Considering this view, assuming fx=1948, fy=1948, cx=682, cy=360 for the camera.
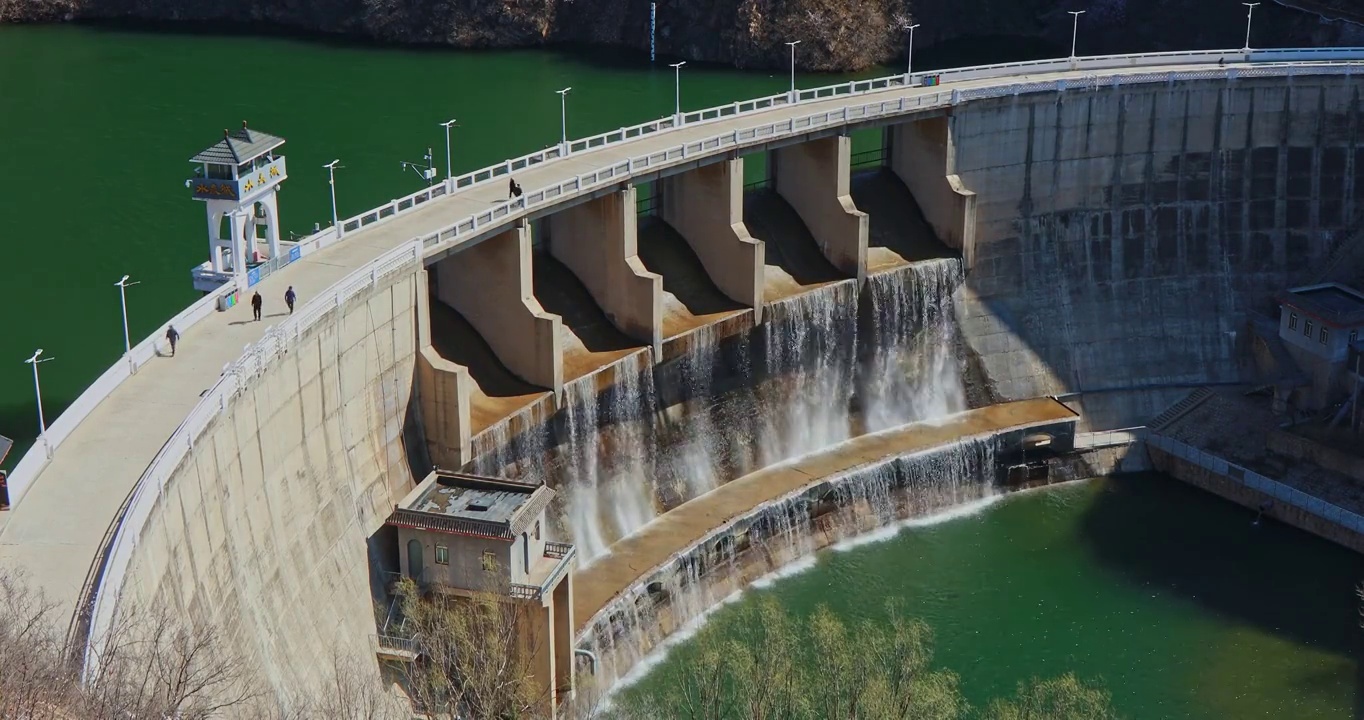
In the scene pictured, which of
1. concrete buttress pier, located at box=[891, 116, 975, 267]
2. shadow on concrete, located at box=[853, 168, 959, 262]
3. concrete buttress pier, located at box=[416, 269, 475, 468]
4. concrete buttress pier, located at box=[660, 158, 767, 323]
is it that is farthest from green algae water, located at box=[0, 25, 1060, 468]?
concrete buttress pier, located at box=[660, 158, 767, 323]

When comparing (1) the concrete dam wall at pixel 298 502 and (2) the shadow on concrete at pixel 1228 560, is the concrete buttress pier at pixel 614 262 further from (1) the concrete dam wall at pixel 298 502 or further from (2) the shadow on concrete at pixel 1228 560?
(2) the shadow on concrete at pixel 1228 560

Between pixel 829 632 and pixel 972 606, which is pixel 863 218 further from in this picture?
pixel 829 632

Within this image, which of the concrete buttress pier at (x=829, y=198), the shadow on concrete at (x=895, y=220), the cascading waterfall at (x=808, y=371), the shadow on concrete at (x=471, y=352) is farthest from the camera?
the shadow on concrete at (x=895, y=220)

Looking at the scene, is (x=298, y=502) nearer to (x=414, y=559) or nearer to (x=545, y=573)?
(x=414, y=559)

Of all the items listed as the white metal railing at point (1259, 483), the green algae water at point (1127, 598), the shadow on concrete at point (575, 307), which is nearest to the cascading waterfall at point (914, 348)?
the green algae water at point (1127, 598)

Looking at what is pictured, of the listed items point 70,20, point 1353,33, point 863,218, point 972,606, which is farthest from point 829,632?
point 70,20

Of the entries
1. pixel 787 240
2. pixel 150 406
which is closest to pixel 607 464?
pixel 787 240
